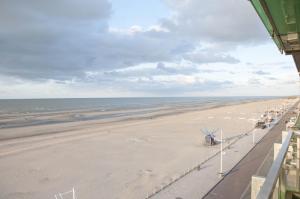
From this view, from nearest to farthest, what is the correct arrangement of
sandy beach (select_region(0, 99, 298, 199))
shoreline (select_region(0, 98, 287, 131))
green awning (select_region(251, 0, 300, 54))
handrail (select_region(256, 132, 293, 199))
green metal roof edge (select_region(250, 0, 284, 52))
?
handrail (select_region(256, 132, 293, 199)) → green awning (select_region(251, 0, 300, 54)) → green metal roof edge (select_region(250, 0, 284, 52)) → sandy beach (select_region(0, 99, 298, 199)) → shoreline (select_region(0, 98, 287, 131))

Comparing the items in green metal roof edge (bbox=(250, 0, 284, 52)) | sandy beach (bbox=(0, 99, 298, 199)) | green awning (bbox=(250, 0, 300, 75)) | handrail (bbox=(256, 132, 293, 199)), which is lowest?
sandy beach (bbox=(0, 99, 298, 199))

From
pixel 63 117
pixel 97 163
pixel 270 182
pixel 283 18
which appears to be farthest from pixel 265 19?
pixel 63 117

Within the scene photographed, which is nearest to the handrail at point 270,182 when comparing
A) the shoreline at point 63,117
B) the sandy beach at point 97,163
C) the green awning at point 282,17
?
the green awning at point 282,17

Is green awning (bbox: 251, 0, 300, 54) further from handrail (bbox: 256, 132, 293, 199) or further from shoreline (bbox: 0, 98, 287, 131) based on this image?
shoreline (bbox: 0, 98, 287, 131)

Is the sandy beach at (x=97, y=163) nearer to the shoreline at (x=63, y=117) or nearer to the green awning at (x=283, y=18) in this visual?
the green awning at (x=283, y=18)

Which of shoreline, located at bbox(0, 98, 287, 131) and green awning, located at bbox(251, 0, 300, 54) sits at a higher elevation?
green awning, located at bbox(251, 0, 300, 54)

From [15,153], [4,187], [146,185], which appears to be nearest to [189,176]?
[146,185]

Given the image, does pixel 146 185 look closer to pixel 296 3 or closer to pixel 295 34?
pixel 295 34

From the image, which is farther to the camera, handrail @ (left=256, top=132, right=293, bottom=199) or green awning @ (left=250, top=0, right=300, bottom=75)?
green awning @ (left=250, top=0, right=300, bottom=75)

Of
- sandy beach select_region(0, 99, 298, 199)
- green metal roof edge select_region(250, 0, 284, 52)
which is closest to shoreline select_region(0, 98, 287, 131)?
sandy beach select_region(0, 99, 298, 199)

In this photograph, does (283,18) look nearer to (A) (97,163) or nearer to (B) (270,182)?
(B) (270,182)

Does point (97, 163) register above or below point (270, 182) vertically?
below
